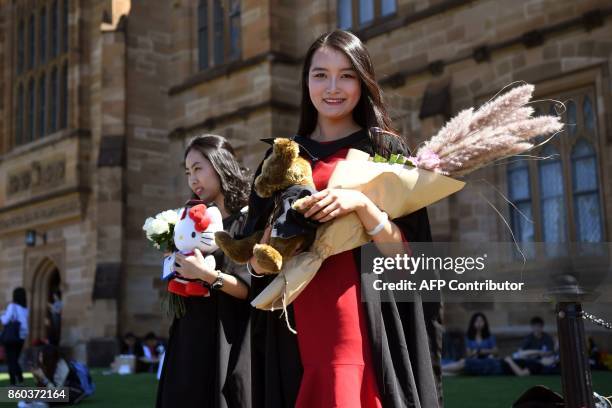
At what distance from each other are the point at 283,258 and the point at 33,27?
2097cm

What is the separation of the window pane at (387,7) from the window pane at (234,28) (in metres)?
3.54

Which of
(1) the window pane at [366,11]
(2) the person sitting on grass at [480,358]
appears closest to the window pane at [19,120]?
(1) the window pane at [366,11]

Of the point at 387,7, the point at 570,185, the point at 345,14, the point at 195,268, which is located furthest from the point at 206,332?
the point at 345,14

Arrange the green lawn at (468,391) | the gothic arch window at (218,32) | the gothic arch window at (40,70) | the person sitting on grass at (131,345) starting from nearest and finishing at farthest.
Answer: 1. the green lawn at (468,391)
2. the person sitting on grass at (131,345)
3. the gothic arch window at (218,32)
4. the gothic arch window at (40,70)

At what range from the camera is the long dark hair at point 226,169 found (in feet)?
11.0

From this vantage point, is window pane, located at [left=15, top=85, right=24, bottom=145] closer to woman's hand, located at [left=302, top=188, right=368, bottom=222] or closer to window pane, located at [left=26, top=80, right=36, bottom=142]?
window pane, located at [left=26, top=80, right=36, bottom=142]

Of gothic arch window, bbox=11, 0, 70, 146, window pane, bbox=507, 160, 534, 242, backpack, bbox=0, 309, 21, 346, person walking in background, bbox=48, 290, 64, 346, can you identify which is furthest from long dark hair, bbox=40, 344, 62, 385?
gothic arch window, bbox=11, 0, 70, 146

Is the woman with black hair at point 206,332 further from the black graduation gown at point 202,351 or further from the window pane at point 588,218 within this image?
the window pane at point 588,218

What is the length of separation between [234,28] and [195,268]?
13577mm

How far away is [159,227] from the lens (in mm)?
3354

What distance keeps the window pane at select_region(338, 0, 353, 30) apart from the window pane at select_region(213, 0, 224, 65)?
10.1ft

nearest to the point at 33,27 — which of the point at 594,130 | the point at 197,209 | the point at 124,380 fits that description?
the point at 124,380

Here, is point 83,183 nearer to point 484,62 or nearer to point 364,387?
point 484,62

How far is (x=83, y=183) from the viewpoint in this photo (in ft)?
59.5
